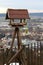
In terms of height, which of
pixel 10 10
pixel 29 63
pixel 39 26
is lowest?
pixel 39 26

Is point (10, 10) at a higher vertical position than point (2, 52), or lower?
higher

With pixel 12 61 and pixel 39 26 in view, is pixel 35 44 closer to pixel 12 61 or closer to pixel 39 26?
pixel 12 61

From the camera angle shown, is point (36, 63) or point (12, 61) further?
point (12, 61)

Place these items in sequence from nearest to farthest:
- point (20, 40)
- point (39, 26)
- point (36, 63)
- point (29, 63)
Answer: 1. point (36, 63)
2. point (29, 63)
3. point (20, 40)
4. point (39, 26)

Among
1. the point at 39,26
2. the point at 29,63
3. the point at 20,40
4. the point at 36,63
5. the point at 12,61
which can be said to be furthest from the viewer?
the point at 39,26

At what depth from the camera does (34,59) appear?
2.79 metres

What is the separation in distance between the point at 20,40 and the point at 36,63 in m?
1.10

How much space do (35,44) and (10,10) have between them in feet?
3.39

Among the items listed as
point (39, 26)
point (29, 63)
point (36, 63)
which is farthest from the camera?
point (39, 26)

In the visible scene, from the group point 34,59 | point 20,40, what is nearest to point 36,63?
point 34,59

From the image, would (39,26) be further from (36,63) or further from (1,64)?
(36,63)

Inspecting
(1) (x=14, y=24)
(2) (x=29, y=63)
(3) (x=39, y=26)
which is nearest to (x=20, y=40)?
(1) (x=14, y=24)

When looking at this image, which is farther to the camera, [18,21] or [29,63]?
[18,21]

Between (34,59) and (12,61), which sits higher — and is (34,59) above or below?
above
